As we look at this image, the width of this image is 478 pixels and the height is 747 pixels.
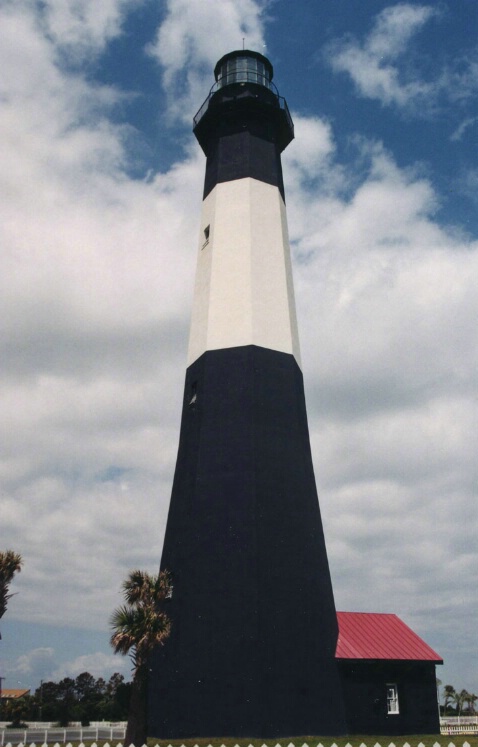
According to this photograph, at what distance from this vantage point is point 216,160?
93.0 feet

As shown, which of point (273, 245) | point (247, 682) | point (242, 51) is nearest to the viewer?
point (247, 682)

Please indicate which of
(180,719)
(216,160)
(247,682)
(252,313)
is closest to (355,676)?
(247,682)

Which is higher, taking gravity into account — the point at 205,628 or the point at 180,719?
the point at 205,628

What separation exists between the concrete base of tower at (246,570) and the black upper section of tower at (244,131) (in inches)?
326

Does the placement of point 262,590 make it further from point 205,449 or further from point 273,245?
point 273,245

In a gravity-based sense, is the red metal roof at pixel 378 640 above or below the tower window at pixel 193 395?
below

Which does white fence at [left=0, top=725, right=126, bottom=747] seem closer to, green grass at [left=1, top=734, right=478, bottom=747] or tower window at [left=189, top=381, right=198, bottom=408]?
green grass at [left=1, top=734, right=478, bottom=747]

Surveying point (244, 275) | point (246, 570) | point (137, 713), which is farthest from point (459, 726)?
point (244, 275)

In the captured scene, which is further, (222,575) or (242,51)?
(242,51)

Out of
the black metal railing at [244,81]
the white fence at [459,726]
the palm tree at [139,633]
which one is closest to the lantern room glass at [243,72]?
the black metal railing at [244,81]

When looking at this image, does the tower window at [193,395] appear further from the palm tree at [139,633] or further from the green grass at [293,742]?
the green grass at [293,742]

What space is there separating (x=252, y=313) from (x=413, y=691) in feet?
47.7

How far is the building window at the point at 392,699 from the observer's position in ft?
75.1

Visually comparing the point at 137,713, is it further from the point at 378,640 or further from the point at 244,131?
the point at 244,131
